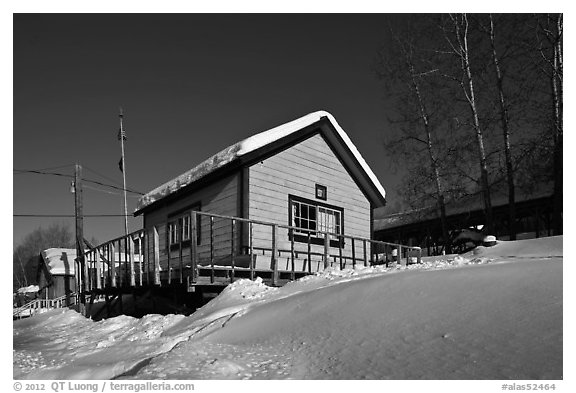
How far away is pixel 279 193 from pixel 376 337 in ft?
28.8

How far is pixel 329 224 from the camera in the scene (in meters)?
14.7

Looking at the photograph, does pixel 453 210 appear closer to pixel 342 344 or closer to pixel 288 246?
pixel 288 246

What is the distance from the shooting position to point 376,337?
4.58 meters

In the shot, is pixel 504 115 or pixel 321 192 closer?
pixel 321 192

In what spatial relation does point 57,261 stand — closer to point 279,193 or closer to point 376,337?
point 279,193

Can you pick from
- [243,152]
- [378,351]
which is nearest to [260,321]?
[378,351]

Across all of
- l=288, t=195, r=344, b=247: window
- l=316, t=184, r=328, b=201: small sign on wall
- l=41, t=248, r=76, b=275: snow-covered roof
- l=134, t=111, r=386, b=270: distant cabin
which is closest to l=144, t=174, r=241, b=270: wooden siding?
l=134, t=111, r=386, b=270: distant cabin

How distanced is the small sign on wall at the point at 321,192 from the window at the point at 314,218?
0.22 metres

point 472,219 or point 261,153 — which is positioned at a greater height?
point 261,153

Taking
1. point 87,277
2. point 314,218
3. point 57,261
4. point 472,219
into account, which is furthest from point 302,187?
point 57,261

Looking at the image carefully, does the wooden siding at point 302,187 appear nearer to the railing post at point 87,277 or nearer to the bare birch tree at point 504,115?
the railing post at point 87,277

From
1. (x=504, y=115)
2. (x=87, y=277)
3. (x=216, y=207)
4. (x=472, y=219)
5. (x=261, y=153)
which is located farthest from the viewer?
(x=472, y=219)

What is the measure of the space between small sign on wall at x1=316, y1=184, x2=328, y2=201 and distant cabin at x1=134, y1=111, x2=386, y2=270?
1.2 inches

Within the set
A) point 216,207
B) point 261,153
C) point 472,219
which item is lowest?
point 472,219
